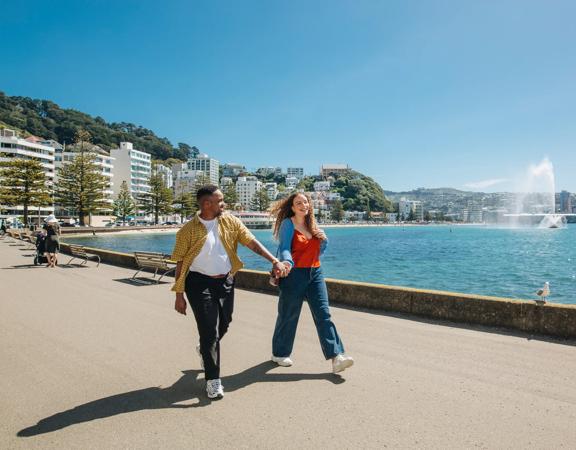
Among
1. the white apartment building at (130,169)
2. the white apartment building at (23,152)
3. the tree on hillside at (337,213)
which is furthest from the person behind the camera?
the tree on hillside at (337,213)

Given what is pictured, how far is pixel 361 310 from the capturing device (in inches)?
268

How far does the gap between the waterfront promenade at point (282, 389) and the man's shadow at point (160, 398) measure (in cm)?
1

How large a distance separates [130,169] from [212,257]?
117 m

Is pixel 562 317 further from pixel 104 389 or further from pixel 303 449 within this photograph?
pixel 104 389

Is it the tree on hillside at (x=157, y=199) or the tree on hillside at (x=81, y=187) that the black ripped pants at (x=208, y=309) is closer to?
the tree on hillside at (x=81, y=187)

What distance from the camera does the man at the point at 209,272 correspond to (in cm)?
340

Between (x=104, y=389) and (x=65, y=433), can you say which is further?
(x=104, y=389)

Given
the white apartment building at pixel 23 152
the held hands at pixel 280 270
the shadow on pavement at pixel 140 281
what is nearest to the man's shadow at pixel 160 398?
the held hands at pixel 280 270

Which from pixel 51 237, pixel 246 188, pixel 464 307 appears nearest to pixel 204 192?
pixel 464 307

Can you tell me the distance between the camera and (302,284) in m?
3.93

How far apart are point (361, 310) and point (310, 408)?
3.79 metres

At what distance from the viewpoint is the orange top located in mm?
3918

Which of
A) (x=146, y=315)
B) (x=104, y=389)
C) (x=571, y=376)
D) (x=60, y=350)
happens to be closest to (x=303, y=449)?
(x=104, y=389)

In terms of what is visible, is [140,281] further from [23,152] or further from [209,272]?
[23,152]
